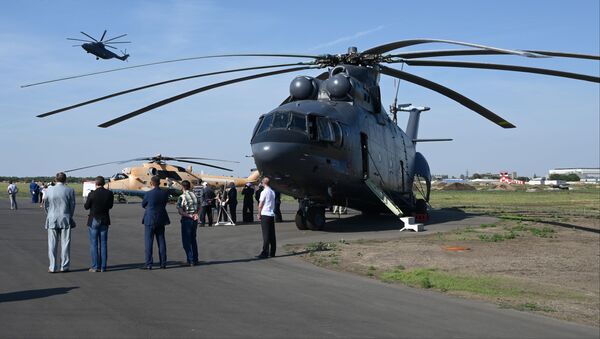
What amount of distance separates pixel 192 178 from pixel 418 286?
3410cm

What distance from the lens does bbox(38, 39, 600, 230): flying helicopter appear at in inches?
651

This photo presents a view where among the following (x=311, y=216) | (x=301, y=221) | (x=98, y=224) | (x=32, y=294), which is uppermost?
(x=98, y=224)

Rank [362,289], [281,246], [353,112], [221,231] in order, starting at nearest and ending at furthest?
[362,289], [281,246], [353,112], [221,231]

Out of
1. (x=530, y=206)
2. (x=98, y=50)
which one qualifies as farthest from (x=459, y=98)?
(x=98, y=50)

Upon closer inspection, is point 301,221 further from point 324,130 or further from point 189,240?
point 189,240

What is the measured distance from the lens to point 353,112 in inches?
739

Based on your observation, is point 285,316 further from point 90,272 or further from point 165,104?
point 165,104

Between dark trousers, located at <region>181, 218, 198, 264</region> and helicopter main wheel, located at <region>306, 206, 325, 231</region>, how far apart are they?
25.5 feet

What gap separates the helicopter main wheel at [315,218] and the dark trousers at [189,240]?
25.5ft

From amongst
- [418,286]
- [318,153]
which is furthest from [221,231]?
[418,286]

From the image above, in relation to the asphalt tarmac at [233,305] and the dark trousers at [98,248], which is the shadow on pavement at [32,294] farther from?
the dark trousers at [98,248]

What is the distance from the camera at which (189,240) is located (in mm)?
11648

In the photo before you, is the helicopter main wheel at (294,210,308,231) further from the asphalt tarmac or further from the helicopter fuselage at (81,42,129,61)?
the helicopter fuselage at (81,42,129,61)

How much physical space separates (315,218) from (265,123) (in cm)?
388
